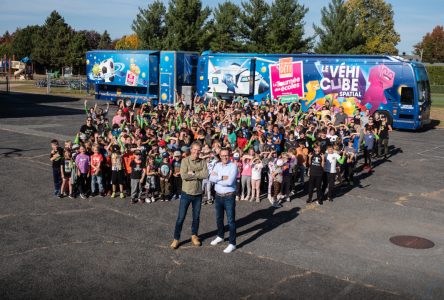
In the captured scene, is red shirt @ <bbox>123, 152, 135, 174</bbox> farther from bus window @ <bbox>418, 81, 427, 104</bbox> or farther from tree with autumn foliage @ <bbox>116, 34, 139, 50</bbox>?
tree with autumn foliage @ <bbox>116, 34, 139, 50</bbox>

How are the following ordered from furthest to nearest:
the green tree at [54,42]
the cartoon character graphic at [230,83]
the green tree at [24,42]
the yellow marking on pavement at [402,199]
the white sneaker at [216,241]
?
1. the green tree at [24,42]
2. the green tree at [54,42]
3. the cartoon character graphic at [230,83]
4. the yellow marking on pavement at [402,199]
5. the white sneaker at [216,241]

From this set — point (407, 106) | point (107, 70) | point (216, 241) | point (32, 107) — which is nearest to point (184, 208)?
point (216, 241)

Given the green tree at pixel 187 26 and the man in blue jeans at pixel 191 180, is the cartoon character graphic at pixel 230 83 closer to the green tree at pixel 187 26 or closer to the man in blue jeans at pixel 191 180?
A: the green tree at pixel 187 26

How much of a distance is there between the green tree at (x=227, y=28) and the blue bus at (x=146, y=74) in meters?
14.2

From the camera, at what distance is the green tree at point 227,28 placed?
46094 millimetres

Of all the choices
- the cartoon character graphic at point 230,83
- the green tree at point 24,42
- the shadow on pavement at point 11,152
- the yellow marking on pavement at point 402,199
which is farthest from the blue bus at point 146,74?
the green tree at point 24,42

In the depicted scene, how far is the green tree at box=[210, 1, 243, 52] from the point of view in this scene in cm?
4609

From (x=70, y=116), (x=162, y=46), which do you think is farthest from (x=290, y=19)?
(x=70, y=116)

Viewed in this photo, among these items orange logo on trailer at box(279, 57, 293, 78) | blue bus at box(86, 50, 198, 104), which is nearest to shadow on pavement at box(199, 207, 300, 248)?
orange logo on trailer at box(279, 57, 293, 78)

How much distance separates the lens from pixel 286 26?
144 feet

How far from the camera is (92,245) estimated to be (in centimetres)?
892

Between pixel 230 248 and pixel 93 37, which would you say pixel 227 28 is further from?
pixel 93 37

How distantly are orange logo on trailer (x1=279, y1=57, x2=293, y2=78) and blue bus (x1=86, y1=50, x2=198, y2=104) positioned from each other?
22.5 feet

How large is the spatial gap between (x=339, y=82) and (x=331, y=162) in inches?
570
